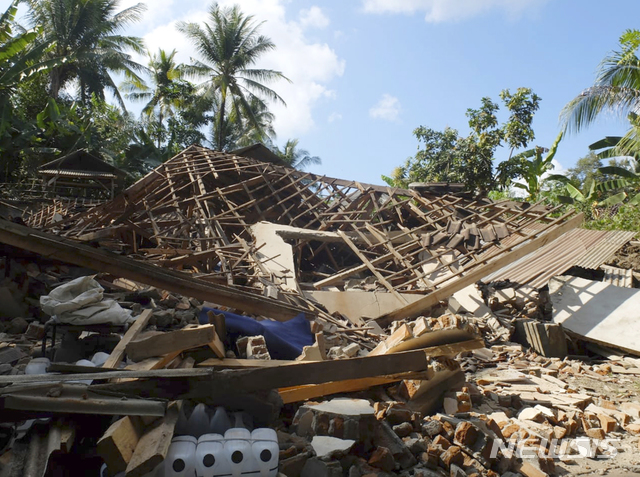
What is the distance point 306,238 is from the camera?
33.2ft

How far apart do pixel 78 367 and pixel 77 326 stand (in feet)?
4.48

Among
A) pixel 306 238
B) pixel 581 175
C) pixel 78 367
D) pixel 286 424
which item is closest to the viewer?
pixel 78 367

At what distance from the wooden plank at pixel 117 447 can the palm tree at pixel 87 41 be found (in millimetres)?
27666

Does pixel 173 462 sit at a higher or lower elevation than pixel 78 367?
lower

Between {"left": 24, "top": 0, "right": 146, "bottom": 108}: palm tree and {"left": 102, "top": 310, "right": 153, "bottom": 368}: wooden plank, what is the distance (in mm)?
25595

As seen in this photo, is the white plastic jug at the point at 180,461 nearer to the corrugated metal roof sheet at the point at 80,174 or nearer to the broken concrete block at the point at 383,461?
the broken concrete block at the point at 383,461

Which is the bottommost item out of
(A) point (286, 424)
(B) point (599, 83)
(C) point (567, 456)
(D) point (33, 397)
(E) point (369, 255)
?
(C) point (567, 456)

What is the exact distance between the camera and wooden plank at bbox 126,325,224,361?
3.60 meters

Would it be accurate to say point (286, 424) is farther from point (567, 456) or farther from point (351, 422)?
point (567, 456)

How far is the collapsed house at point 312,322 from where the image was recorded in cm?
318

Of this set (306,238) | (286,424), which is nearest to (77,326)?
(286,424)

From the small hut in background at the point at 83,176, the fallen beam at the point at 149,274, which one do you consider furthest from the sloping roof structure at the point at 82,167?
the fallen beam at the point at 149,274

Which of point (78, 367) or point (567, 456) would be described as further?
point (567, 456)

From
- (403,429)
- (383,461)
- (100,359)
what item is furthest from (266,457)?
(100,359)
